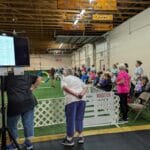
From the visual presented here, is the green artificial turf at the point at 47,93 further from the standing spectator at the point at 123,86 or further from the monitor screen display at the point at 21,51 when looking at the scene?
the monitor screen display at the point at 21,51

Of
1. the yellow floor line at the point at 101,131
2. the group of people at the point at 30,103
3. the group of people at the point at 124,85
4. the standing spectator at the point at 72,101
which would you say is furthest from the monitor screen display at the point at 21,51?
the yellow floor line at the point at 101,131

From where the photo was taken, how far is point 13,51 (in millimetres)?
2777

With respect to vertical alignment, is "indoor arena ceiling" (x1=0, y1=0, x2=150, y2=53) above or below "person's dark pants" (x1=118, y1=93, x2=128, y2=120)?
above

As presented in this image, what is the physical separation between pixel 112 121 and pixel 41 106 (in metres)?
1.50

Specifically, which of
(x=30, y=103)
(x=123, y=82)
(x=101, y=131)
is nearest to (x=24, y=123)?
(x=30, y=103)

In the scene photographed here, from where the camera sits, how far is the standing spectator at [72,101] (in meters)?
3.86

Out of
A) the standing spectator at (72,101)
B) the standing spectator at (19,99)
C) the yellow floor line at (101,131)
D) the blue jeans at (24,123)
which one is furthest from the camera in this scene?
the yellow floor line at (101,131)

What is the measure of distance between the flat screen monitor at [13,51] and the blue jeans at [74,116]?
1.27 m

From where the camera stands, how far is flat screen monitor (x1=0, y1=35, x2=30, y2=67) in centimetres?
268

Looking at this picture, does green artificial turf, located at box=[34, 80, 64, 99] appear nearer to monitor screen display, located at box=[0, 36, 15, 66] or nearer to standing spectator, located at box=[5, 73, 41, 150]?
standing spectator, located at box=[5, 73, 41, 150]

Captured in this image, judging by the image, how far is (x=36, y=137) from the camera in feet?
14.6

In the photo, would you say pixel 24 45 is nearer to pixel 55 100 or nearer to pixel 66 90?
pixel 66 90

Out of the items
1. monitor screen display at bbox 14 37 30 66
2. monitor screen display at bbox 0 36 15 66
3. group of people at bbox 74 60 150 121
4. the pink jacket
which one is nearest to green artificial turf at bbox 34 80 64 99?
group of people at bbox 74 60 150 121

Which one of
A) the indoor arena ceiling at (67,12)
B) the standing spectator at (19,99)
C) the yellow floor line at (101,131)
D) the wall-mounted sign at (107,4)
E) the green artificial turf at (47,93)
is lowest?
the yellow floor line at (101,131)
